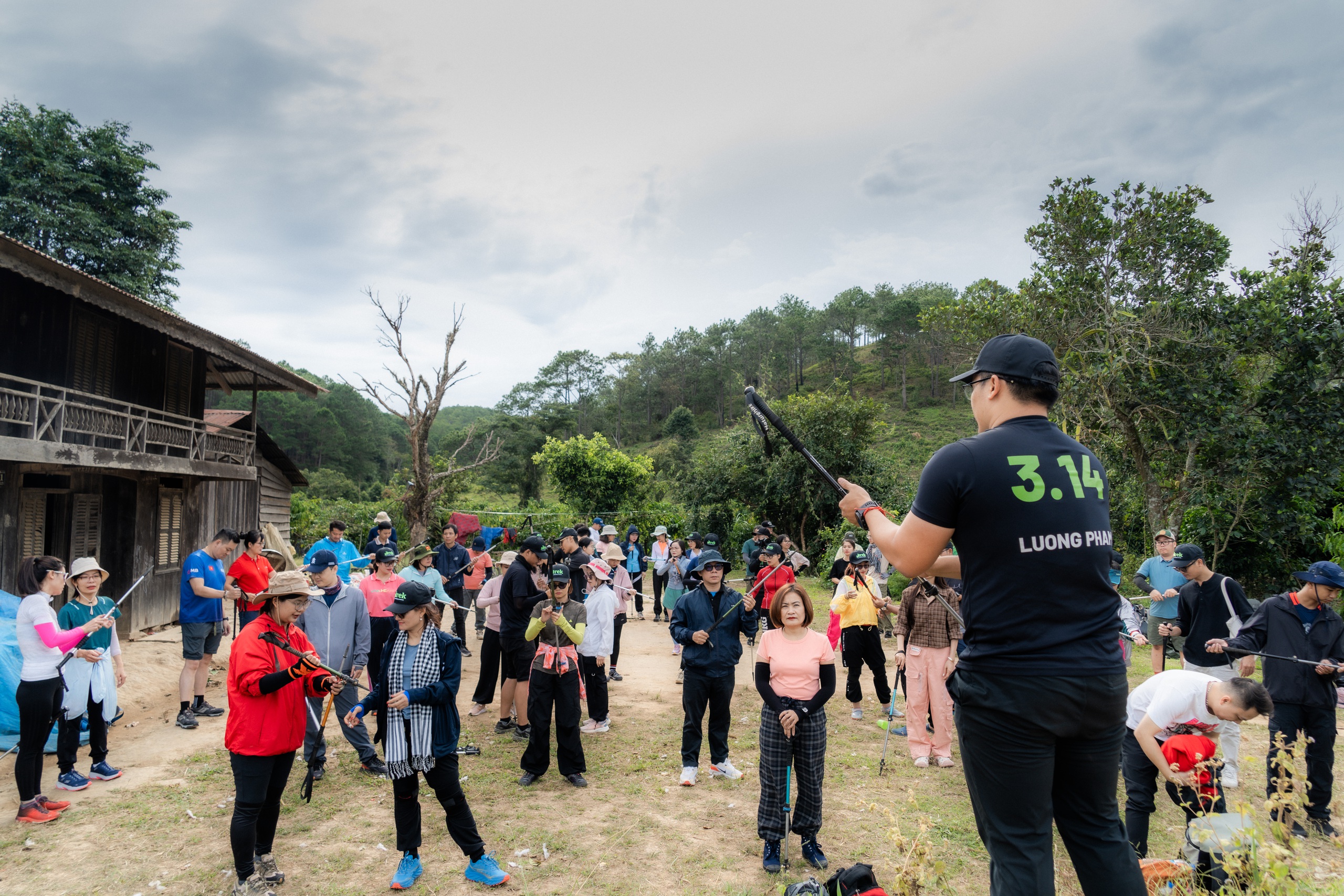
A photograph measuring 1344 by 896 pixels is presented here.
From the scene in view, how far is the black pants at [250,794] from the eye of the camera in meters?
4.16

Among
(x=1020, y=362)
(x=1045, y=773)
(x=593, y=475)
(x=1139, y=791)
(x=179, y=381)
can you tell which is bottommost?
(x=1139, y=791)

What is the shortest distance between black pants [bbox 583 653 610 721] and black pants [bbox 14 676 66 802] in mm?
4274

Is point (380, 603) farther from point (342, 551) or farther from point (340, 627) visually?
point (342, 551)

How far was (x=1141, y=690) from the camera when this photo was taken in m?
4.34

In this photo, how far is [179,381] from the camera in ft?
48.4

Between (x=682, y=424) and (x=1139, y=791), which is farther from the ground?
(x=682, y=424)

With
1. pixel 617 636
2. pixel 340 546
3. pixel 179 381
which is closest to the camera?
pixel 340 546

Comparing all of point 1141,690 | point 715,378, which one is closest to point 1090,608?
point 1141,690

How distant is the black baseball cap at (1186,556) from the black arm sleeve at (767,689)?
Result: 4.46 m

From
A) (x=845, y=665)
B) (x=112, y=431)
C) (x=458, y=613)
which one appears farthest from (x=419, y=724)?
(x=112, y=431)

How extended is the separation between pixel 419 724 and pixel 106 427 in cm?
1034

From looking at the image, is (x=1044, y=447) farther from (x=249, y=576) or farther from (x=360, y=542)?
Answer: (x=360, y=542)

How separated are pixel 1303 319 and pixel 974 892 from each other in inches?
598

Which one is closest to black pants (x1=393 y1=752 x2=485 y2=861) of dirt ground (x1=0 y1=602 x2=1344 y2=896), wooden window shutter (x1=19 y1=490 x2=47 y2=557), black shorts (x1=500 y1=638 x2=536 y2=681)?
dirt ground (x1=0 y1=602 x2=1344 y2=896)
